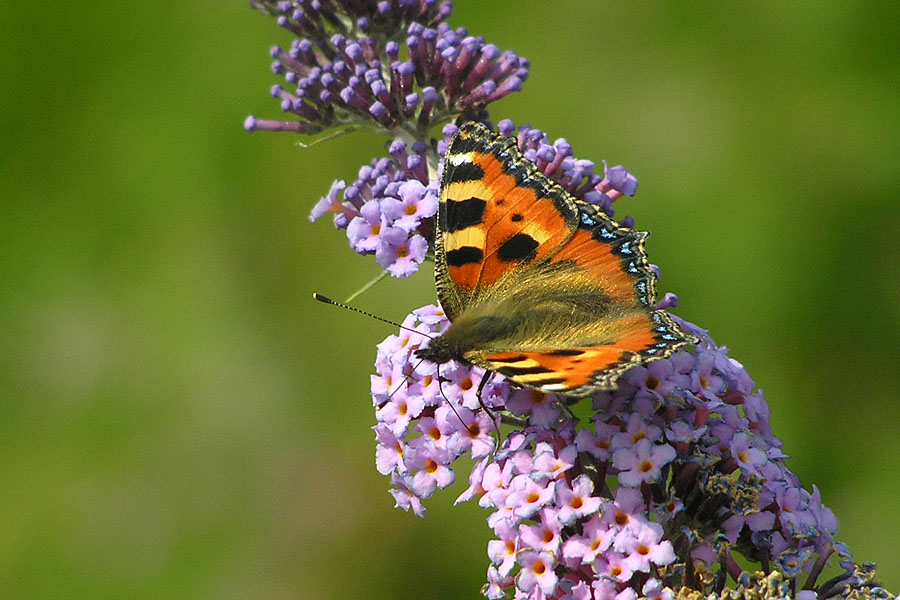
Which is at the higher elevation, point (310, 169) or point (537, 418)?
point (310, 169)

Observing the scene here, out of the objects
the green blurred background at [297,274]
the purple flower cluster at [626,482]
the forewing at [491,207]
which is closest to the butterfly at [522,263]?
the forewing at [491,207]

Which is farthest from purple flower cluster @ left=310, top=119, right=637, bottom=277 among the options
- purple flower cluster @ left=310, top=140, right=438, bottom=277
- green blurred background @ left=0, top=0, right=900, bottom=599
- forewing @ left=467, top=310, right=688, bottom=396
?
green blurred background @ left=0, top=0, right=900, bottom=599

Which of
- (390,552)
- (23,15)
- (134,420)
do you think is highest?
(23,15)

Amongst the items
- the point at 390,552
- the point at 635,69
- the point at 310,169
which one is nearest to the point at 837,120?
the point at 635,69

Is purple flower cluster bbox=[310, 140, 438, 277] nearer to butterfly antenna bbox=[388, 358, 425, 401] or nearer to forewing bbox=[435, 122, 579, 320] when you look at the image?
forewing bbox=[435, 122, 579, 320]

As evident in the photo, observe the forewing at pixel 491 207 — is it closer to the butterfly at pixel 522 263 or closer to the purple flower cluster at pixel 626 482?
the butterfly at pixel 522 263

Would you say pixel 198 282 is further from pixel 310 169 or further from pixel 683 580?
pixel 683 580
